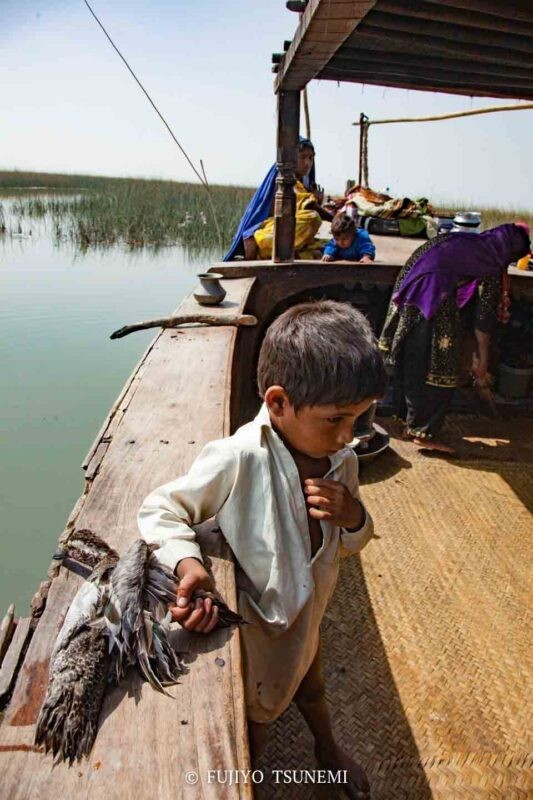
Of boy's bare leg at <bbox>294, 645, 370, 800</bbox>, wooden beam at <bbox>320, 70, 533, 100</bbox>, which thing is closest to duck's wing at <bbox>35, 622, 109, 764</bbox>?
boy's bare leg at <bbox>294, 645, 370, 800</bbox>

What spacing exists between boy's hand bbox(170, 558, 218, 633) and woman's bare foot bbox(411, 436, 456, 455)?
3.12m

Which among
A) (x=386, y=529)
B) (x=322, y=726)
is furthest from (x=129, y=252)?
(x=322, y=726)

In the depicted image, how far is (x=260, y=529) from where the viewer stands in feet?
3.93

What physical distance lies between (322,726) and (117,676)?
Answer: 932mm

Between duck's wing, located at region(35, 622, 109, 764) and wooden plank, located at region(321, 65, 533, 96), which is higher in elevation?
wooden plank, located at region(321, 65, 533, 96)

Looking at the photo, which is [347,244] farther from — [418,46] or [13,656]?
[13,656]

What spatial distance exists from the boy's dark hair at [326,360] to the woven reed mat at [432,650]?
3.76 feet

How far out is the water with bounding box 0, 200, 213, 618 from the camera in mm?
3949

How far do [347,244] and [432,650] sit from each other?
3262 millimetres

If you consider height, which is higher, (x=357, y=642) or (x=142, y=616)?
(x=142, y=616)

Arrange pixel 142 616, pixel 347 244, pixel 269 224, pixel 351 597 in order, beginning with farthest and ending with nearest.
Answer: pixel 269 224 → pixel 347 244 → pixel 351 597 → pixel 142 616

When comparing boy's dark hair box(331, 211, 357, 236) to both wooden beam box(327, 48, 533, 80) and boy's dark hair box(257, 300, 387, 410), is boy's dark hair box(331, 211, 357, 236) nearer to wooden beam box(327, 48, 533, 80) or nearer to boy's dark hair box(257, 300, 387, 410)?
wooden beam box(327, 48, 533, 80)

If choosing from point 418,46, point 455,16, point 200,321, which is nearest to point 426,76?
point 418,46

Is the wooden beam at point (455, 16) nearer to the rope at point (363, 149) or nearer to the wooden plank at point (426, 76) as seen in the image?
the wooden plank at point (426, 76)
